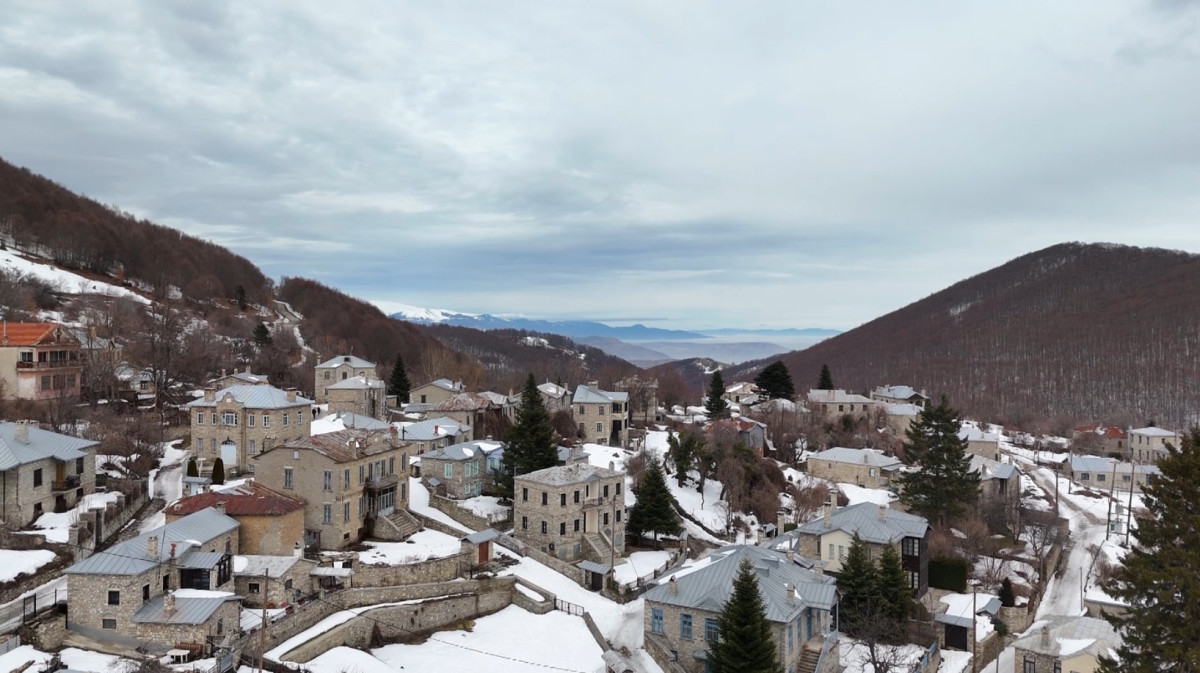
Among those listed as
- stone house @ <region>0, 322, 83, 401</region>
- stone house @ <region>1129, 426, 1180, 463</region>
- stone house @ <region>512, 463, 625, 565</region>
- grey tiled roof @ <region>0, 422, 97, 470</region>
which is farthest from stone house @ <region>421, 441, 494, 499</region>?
stone house @ <region>1129, 426, 1180, 463</region>

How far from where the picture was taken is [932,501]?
180 ft

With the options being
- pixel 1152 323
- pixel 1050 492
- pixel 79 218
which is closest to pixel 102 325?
pixel 79 218

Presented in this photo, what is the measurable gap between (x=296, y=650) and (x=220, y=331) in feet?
245

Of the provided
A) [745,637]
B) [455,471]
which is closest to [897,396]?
[455,471]

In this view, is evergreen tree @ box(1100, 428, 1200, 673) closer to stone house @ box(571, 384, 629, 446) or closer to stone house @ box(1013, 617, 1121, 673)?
stone house @ box(1013, 617, 1121, 673)

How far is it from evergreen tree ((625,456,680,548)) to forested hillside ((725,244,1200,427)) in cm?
10026

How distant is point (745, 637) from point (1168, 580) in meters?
14.5

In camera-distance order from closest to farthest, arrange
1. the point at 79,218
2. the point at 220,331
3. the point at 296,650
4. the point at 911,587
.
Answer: the point at 296,650 → the point at 911,587 → the point at 220,331 → the point at 79,218

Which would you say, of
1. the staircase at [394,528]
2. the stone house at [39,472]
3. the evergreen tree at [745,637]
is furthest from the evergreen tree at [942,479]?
the stone house at [39,472]

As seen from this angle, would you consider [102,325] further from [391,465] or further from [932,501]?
[932,501]

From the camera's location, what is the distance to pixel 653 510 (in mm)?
48906

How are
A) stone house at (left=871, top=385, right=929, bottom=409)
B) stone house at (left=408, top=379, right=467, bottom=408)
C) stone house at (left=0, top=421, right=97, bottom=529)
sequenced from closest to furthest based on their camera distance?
1. stone house at (left=0, top=421, right=97, bottom=529)
2. stone house at (left=408, top=379, right=467, bottom=408)
3. stone house at (left=871, top=385, right=929, bottom=409)

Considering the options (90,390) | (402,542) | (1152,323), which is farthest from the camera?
(1152,323)

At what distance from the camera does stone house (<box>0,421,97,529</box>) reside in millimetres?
32125
